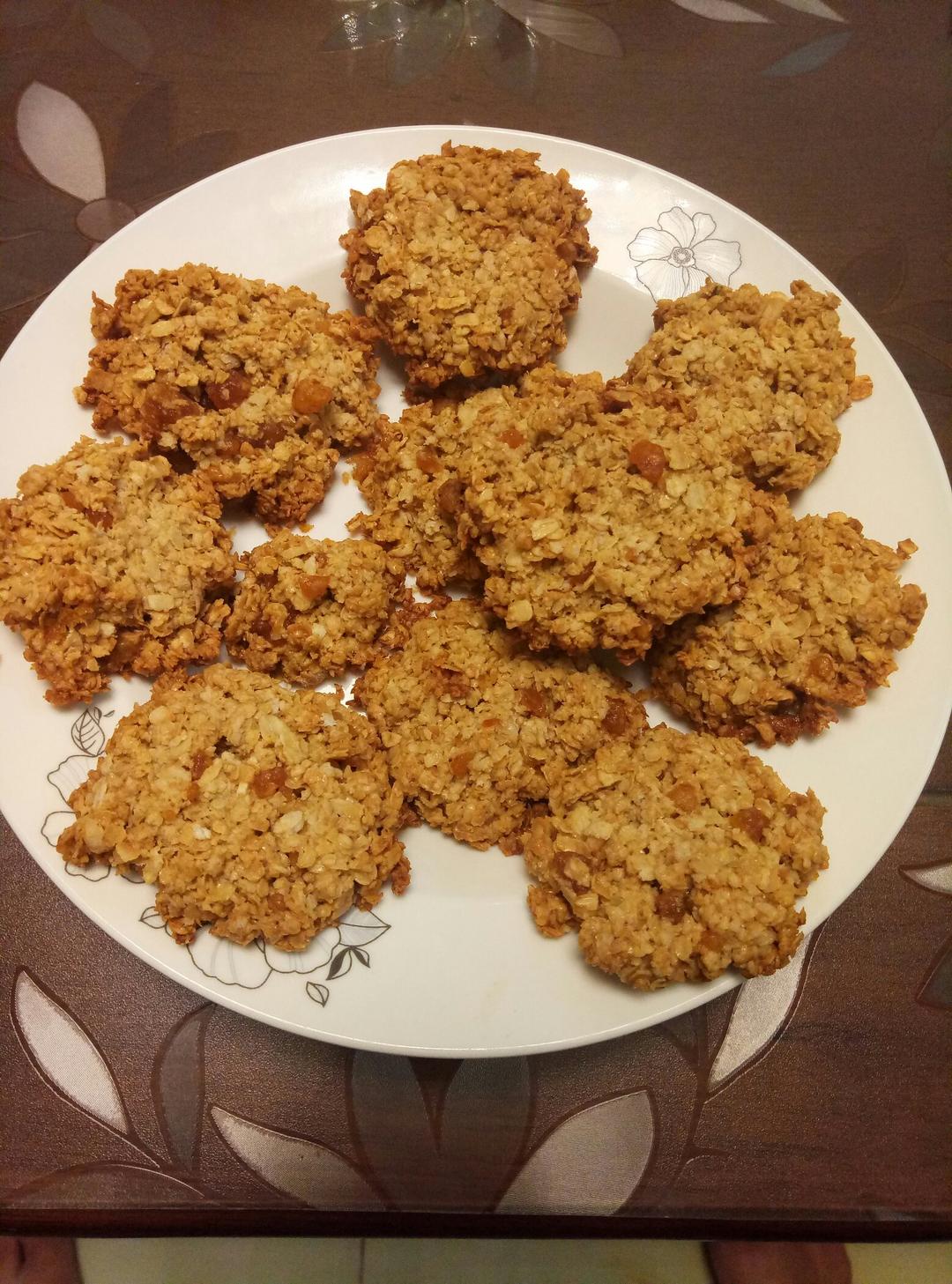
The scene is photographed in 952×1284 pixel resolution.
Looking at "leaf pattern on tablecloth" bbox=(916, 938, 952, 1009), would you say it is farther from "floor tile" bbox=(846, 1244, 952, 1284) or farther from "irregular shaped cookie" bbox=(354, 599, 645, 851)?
"irregular shaped cookie" bbox=(354, 599, 645, 851)

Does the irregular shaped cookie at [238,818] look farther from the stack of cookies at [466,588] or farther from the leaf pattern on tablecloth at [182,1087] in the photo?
the leaf pattern on tablecloth at [182,1087]

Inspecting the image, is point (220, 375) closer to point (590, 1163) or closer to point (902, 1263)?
point (590, 1163)

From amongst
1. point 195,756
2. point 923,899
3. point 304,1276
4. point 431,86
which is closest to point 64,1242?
point 304,1276

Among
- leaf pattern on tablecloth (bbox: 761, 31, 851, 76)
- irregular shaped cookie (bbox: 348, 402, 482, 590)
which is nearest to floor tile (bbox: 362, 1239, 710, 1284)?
irregular shaped cookie (bbox: 348, 402, 482, 590)

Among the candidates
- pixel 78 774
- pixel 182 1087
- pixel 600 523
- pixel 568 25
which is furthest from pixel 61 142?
pixel 182 1087

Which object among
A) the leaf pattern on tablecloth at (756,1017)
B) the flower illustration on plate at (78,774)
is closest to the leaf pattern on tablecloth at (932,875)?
the leaf pattern on tablecloth at (756,1017)
